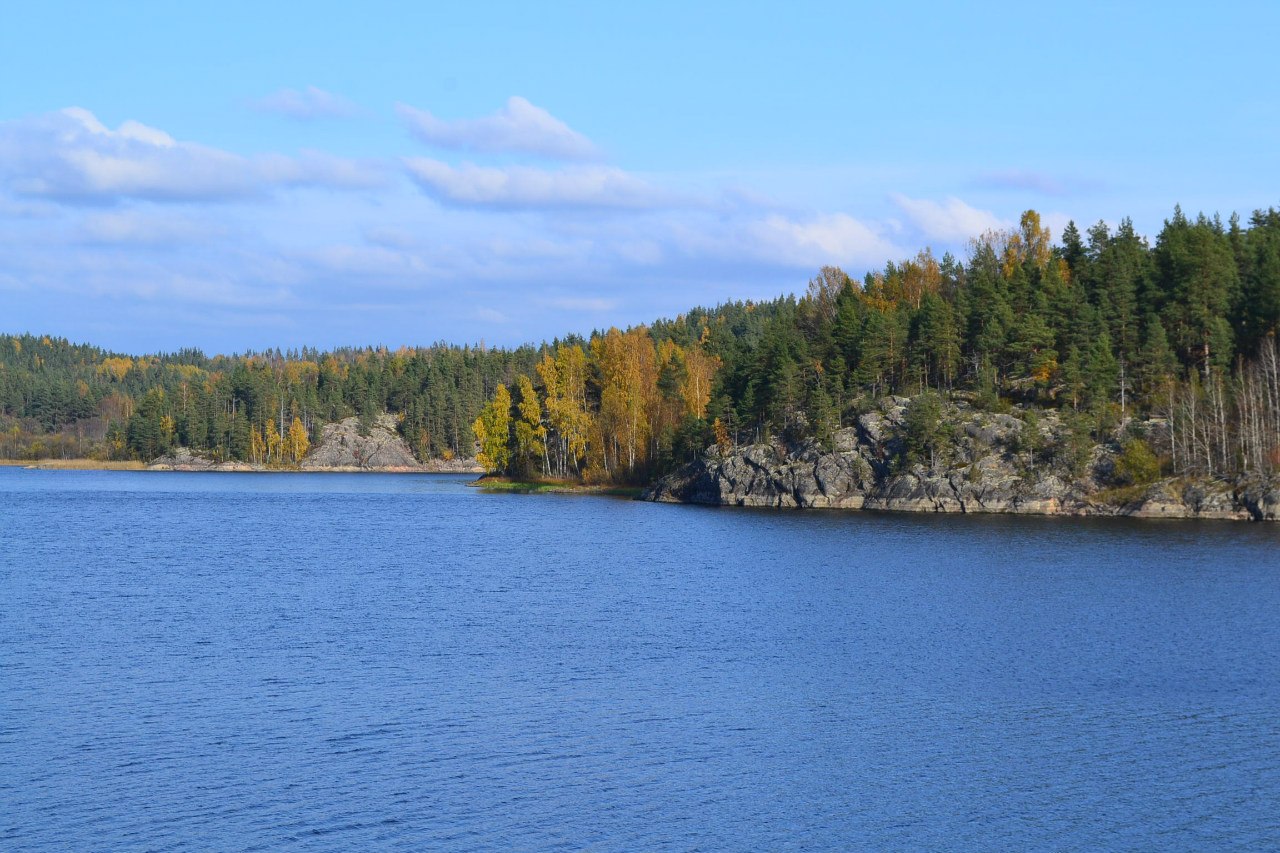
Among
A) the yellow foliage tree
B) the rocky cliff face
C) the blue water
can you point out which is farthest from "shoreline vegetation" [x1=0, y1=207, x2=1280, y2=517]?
the blue water

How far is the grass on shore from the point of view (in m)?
140

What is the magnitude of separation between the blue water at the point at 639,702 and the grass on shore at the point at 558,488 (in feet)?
227

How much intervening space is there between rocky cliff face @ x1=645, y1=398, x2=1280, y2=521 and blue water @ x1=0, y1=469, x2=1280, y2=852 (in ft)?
84.5

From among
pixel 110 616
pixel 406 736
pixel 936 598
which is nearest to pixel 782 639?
pixel 936 598

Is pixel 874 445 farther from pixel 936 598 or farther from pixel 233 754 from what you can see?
pixel 233 754

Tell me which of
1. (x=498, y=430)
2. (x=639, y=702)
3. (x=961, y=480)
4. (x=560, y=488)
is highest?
(x=498, y=430)

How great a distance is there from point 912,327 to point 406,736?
334ft

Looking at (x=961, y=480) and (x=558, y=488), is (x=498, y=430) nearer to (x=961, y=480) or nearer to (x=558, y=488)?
(x=558, y=488)

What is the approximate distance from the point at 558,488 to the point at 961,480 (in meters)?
53.4

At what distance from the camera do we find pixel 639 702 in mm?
34969

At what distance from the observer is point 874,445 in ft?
369

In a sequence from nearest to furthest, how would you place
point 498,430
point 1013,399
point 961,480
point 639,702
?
1. point 639,702
2. point 961,480
3. point 1013,399
4. point 498,430

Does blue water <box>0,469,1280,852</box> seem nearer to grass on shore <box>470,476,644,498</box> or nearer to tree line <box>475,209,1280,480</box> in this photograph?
tree line <box>475,209,1280,480</box>

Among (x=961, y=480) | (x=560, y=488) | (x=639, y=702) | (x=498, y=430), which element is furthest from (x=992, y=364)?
(x=639, y=702)
